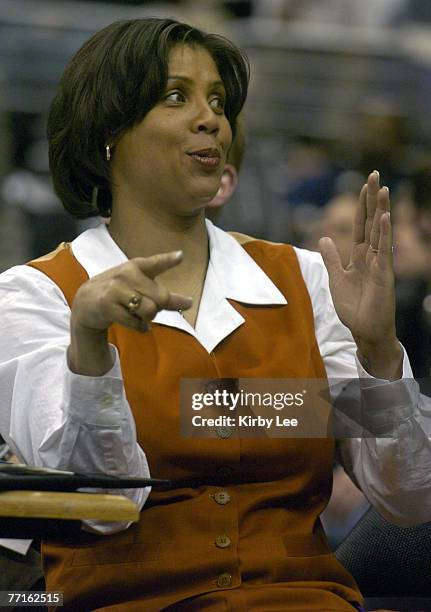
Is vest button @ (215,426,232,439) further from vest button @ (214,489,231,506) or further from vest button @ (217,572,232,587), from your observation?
vest button @ (217,572,232,587)

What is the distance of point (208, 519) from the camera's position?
7.79 feet

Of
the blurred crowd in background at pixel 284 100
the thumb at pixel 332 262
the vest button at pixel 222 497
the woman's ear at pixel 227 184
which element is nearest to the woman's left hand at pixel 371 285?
the thumb at pixel 332 262

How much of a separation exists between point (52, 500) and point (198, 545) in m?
0.49

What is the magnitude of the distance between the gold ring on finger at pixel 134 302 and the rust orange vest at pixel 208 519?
45 centimetres

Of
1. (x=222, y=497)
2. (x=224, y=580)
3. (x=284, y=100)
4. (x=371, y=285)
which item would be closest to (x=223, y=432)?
(x=222, y=497)

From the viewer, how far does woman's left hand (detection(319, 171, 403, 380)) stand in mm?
2299

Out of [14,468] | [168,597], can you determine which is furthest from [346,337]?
[14,468]

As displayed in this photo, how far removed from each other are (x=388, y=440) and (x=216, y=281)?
19.4 inches

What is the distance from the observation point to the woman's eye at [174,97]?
255 cm

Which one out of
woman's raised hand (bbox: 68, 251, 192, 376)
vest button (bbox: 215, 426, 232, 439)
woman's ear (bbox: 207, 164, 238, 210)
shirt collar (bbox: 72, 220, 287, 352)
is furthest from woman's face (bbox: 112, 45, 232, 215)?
woman's ear (bbox: 207, 164, 238, 210)

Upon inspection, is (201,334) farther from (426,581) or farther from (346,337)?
(426,581)

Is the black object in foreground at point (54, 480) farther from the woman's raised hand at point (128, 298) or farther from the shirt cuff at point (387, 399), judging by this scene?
the shirt cuff at point (387, 399)

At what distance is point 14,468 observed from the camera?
204cm

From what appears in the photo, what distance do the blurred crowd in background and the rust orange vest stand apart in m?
2.75
